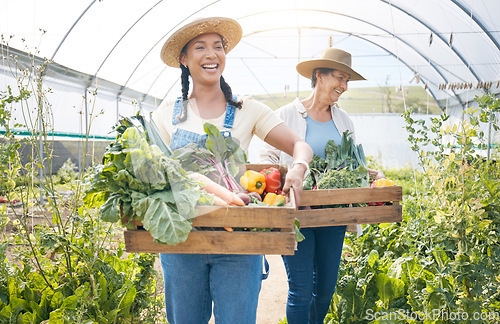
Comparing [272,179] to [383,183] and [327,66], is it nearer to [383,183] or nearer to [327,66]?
[383,183]

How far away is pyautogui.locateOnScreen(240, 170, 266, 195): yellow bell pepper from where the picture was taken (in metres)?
1.68

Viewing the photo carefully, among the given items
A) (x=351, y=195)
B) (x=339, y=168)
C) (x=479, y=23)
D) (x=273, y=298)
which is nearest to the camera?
(x=351, y=195)

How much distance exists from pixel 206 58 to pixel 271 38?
29.2 ft

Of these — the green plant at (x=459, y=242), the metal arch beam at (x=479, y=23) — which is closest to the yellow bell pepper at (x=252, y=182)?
the green plant at (x=459, y=242)

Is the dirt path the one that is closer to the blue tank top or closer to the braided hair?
the blue tank top

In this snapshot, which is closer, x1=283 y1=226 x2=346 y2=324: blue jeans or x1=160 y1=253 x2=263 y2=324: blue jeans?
x1=160 y1=253 x2=263 y2=324: blue jeans

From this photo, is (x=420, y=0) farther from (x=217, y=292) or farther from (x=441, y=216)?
(x=217, y=292)

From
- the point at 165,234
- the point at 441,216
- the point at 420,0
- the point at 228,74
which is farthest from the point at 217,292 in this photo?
the point at 228,74

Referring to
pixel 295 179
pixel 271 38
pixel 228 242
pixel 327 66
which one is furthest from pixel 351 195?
pixel 271 38

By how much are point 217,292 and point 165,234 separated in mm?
514

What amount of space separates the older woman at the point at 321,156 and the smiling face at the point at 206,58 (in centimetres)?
83

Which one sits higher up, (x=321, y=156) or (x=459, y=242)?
(x=321, y=156)

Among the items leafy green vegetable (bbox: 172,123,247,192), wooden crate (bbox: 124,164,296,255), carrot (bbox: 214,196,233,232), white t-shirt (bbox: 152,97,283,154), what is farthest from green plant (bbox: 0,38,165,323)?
carrot (bbox: 214,196,233,232)

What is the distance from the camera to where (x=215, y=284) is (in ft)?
5.29
